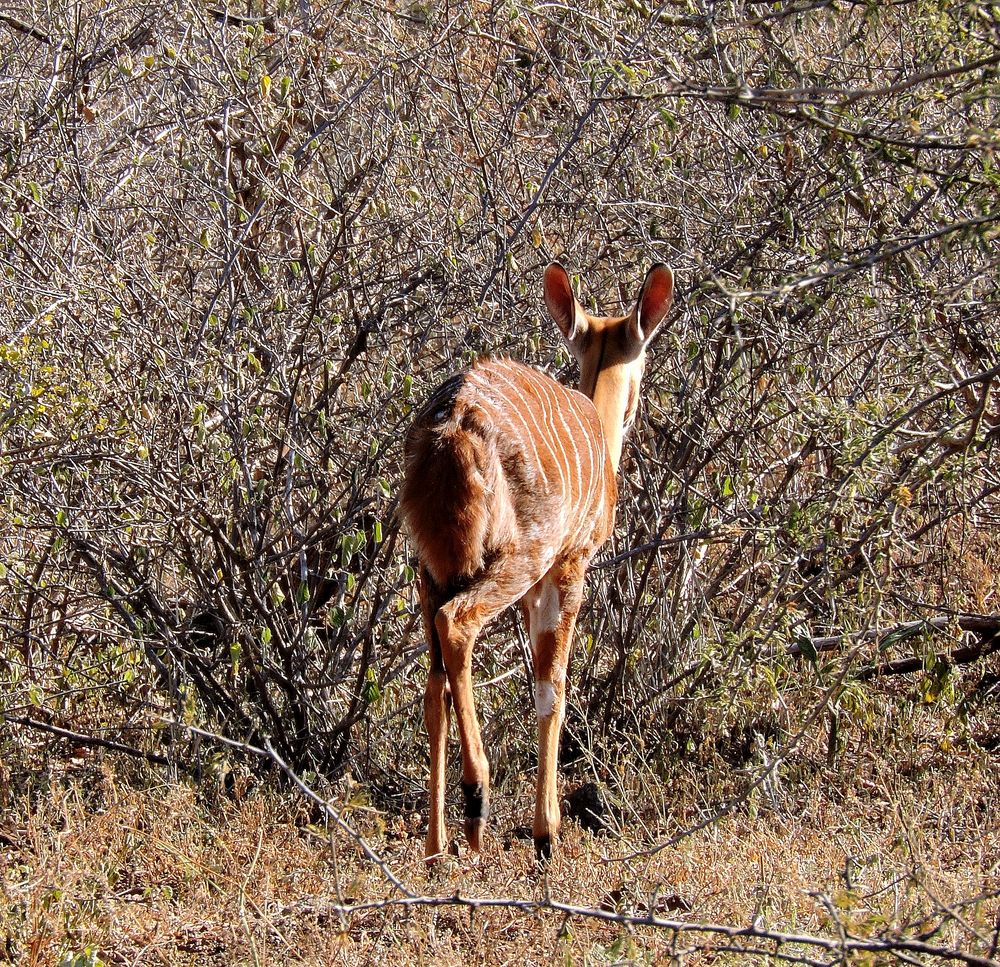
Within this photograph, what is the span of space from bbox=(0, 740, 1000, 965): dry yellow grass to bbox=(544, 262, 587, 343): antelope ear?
185 centimetres

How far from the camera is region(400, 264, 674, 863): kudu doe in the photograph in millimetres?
4297

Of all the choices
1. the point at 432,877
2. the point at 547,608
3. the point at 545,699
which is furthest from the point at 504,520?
the point at 432,877

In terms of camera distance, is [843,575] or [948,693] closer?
[948,693]

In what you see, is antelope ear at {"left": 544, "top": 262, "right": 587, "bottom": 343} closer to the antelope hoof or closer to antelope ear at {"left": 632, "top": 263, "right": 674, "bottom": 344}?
antelope ear at {"left": 632, "top": 263, "right": 674, "bottom": 344}

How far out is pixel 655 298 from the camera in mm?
5145

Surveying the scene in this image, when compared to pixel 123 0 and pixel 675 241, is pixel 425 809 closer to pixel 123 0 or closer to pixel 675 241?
pixel 675 241

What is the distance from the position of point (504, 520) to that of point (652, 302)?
118cm

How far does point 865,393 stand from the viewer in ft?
17.0

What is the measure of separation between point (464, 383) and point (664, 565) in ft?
4.92

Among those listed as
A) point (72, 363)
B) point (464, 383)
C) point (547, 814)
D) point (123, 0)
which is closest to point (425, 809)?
point (547, 814)

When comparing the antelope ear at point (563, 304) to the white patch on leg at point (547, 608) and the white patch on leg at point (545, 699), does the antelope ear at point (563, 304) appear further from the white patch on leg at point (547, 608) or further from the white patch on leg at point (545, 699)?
the white patch on leg at point (545, 699)

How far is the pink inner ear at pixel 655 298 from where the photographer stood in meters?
5.04

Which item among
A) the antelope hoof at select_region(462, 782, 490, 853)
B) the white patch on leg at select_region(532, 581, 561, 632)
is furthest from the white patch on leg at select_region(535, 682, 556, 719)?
the antelope hoof at select_region(462, 782, 490, 853)

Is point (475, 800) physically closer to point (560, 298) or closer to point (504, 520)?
point (504, 520)
